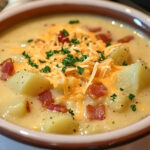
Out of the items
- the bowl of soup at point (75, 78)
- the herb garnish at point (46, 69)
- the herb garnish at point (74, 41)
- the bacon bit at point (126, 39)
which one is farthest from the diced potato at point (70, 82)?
the bacon bit at point (126, 39)

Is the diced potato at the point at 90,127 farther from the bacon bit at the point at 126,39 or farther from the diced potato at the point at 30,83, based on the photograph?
the bacon bit at the point at 126,39

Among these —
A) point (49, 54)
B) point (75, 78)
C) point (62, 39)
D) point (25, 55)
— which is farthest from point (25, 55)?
point (75, 78)

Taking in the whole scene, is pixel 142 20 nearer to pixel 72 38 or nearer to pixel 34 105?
pixel 72 38

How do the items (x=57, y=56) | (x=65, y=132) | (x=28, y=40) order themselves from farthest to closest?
1. (x=28, y=40)
2. (x=57, y=56)
3. (x=65, y=132)

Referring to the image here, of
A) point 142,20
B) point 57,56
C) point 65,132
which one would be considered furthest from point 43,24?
point 65,132

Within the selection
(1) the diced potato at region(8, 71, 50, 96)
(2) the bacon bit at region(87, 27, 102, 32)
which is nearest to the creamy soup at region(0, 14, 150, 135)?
(1) the diced potato at region(8, 71, 50, 96)

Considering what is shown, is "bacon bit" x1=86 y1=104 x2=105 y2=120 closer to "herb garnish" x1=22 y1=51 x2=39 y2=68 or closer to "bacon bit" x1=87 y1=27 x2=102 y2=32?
"herb garnish" x1=22 y1=51 x2=39 y2=68

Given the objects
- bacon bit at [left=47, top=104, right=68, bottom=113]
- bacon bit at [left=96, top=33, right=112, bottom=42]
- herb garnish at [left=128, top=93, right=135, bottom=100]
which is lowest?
bacon bit at [left=47, top=104, right=68, bottom=113]

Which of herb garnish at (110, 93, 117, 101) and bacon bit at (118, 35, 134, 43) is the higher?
bacon bit at (118, 35, 134, 43)
